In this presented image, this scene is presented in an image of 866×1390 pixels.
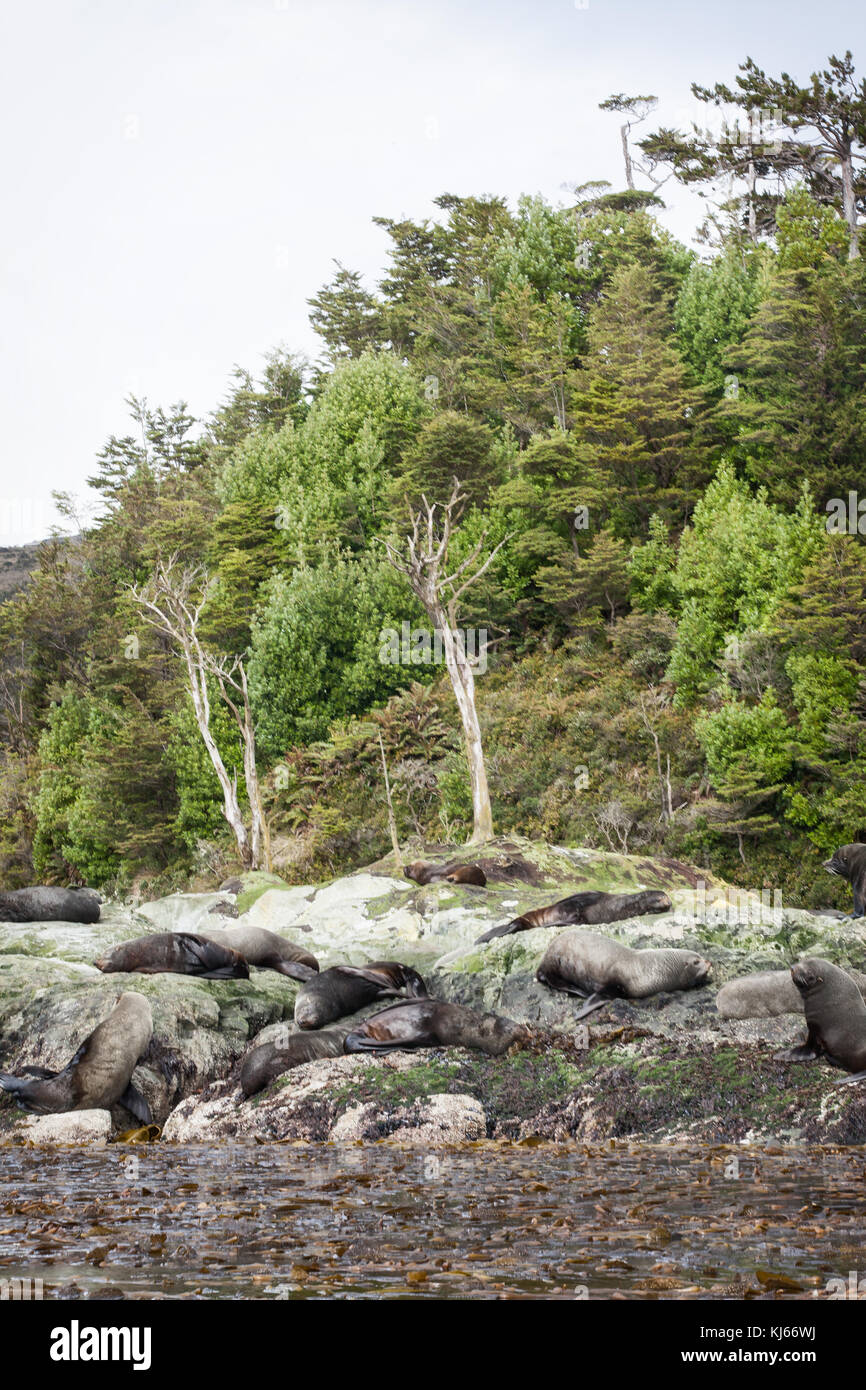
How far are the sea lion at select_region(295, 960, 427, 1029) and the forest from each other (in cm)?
1345

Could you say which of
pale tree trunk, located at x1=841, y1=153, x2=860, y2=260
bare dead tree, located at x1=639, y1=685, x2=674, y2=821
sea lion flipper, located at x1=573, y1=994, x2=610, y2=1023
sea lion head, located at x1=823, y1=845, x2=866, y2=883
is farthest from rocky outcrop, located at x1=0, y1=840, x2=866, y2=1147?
pale tree trunk, located at x1=841, y1=153, x2=860, y2=260

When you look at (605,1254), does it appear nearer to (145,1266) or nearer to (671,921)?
(145,1266)

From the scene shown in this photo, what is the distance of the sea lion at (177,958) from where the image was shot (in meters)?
12.4

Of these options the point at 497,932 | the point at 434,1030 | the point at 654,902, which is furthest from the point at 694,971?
the point at 497,932

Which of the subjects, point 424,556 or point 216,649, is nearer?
point 424,556

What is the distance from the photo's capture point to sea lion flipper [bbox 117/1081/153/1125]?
9.67 metres

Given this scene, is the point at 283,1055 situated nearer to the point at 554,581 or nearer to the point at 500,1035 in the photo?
the point at 500,1035

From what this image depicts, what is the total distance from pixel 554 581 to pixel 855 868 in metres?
18.3

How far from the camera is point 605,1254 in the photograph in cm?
486

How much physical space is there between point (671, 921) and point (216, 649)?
2843 cm

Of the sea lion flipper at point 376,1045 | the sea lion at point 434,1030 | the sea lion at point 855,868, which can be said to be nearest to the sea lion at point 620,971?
the sea lion at point 434,1030

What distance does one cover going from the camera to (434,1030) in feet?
33.1
